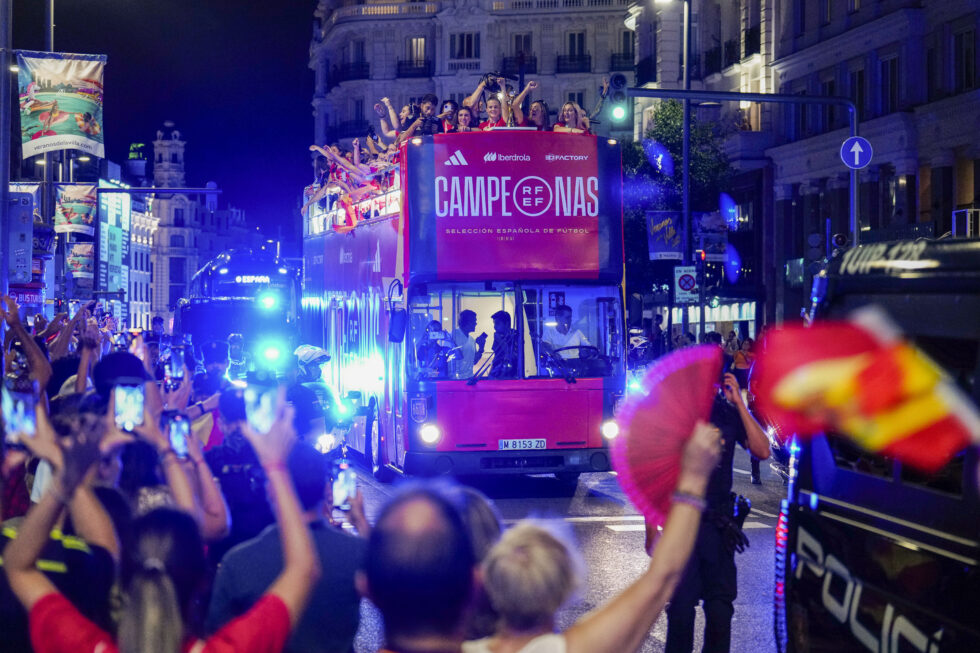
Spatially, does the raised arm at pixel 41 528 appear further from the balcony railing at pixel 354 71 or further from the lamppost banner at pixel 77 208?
the balcony railing at pixel 354 71

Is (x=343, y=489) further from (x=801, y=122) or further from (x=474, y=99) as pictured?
(x=801, y=122)

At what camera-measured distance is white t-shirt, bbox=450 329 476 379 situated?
14.5m

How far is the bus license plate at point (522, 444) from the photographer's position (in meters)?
14.7

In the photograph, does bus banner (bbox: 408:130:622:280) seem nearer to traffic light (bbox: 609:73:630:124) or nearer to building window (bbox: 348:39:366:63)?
traffic light (bbox: 609:73:630:124)

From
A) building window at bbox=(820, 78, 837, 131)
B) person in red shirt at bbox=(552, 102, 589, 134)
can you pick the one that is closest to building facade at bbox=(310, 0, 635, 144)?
building window at bbox=(820, 78, 837, 131)

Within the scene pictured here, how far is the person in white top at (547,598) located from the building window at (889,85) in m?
35.4

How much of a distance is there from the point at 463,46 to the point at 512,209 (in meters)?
61.3

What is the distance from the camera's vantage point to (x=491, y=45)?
241 ft

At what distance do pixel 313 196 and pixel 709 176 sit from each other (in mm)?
23183

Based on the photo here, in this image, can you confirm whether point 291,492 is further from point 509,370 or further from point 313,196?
point 313,196

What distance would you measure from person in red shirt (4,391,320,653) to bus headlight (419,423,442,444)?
411 inches

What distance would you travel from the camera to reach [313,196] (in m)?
23.1

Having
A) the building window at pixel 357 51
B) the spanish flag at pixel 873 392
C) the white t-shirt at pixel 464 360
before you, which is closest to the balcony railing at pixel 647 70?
the building window at pixel 357 51

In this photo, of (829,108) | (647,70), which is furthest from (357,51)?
(829,108)
